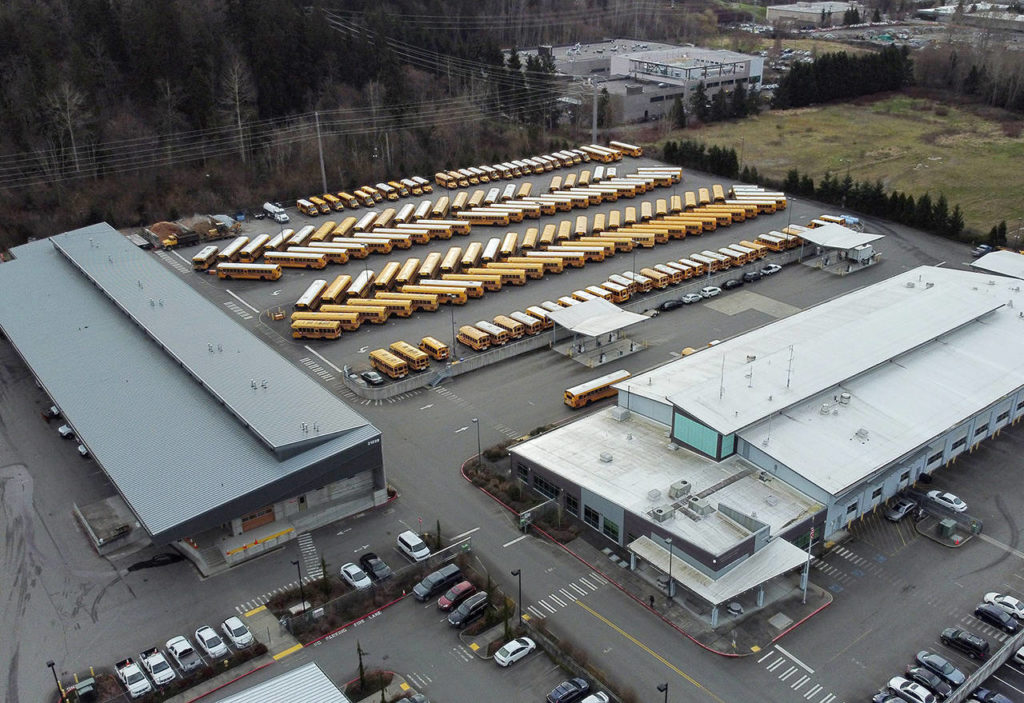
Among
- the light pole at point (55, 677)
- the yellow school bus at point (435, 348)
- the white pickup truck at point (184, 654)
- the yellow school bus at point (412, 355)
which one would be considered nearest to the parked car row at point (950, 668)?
the white pickup truck at point (184, 654)

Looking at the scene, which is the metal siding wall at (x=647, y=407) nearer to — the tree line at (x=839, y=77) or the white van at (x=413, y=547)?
the white van at (x=413, y=547)

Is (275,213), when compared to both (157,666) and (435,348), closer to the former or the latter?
(435,348)

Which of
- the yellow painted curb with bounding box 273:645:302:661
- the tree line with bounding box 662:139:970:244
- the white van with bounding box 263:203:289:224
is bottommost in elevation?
the yellow painted curb with bounding box 273:645:302:661

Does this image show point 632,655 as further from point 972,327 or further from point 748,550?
point 972,327

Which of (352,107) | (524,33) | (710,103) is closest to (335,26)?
(352,107)

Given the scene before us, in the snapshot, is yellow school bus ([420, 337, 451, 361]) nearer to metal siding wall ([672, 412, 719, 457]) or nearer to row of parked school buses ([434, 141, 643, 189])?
metal siding wall ([672, 412, 719, 457])

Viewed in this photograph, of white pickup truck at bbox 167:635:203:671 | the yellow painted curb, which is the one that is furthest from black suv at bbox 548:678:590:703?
white pickup truck at bbox 167:635:203:671

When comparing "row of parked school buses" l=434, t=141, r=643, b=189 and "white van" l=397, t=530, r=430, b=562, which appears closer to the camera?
"white van" l=397, t=530, r=430, b=562

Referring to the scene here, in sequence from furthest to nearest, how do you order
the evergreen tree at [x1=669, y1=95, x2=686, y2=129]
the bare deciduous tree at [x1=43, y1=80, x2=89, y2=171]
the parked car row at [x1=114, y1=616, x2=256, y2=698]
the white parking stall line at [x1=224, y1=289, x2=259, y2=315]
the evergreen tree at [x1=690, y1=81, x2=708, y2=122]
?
the evergreen tree at [x1=690, y1=81, x2=708, y2=122] < the evergreen tree at [x1=669, y1=95, x2=686, y2=129] < the bare deciduous tree at [x1=43, y1=80, x2=89, y2=171] < the white parking stall line at [x1=224, y1=289, x2=259, y2=315] < the parked car row at [x1=114, y1=616, x2=256, y2=698]
